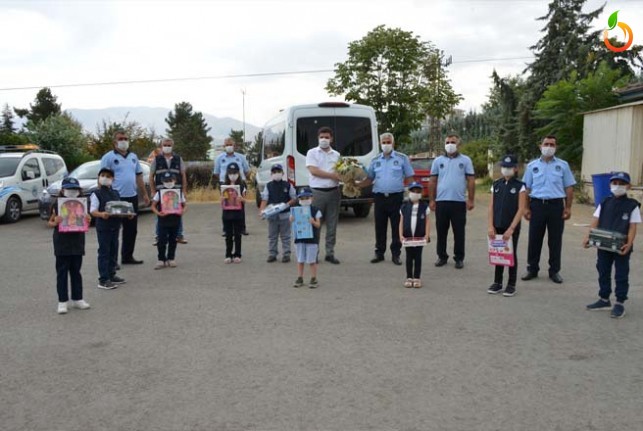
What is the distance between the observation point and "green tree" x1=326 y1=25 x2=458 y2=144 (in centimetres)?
2266

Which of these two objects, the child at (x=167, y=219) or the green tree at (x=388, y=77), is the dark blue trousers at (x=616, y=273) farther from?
the green tree at (x=388, y=77)

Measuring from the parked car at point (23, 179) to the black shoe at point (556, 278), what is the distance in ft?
42.4

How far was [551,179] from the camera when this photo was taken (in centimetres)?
793

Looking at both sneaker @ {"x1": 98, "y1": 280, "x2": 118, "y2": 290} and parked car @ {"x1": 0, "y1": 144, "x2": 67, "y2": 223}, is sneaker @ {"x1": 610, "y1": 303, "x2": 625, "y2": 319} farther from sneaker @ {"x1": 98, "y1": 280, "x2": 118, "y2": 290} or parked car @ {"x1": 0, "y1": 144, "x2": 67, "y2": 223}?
parked car @ {"x1": 0, "y1": 144, "x2": 67, "y2": 223}

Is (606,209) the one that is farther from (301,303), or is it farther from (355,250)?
(355,250)

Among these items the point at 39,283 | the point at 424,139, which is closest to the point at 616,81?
the point at 39,283

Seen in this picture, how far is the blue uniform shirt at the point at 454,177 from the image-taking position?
8.96 meters

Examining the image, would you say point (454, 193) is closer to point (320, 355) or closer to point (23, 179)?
point (320, 355)

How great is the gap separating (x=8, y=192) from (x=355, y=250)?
9634 millimetres

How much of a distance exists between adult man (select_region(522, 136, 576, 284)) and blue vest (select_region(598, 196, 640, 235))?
1.48 meters

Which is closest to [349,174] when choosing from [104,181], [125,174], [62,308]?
[125,174]

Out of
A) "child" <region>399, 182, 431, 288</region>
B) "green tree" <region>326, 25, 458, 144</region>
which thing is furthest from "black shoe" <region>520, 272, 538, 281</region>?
"green tree" <region>326, 25, 458, 144</region>

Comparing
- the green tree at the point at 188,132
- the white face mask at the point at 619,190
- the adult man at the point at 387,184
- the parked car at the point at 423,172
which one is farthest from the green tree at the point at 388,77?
the green tree at the point at 188,132

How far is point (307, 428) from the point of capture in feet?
12.0
